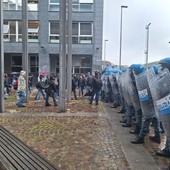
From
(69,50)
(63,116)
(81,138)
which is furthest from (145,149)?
(69,50)

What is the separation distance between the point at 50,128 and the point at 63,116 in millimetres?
2187

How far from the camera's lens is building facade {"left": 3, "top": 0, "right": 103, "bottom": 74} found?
97.1ft

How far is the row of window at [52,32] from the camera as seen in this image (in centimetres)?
2971

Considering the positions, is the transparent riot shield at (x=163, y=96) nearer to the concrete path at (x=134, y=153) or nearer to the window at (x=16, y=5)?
the concrete path at (x=134, y=153)

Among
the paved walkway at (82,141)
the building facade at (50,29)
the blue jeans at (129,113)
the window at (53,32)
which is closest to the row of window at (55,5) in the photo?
the building facade at (50,29)

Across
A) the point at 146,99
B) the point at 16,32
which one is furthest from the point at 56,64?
the point at 146,99

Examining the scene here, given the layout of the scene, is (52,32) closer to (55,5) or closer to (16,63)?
(55,5)

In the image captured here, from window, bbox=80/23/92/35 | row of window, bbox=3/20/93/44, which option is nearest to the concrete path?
row of window, bbox=3/20/93/44

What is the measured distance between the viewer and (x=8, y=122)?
30.2ft

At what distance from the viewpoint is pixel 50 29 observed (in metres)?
29.9

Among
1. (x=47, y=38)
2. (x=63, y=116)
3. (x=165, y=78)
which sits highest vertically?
(x=47, y=38)

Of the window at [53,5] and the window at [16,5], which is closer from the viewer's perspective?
the window at [53,5]

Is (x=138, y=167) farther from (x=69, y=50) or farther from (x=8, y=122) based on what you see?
(x=69, y=50)

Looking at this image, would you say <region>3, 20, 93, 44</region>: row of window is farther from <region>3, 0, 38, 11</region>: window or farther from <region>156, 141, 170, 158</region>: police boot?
<region>156, 141, 170, 158</region>: police boot
